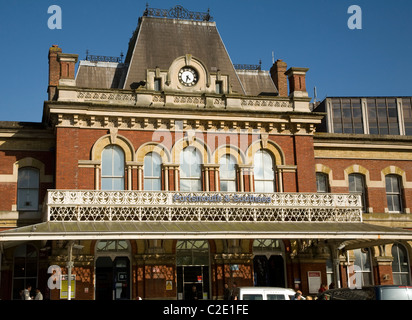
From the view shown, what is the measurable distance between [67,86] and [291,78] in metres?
10.6

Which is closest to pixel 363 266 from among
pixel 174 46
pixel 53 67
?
pixel 174 46

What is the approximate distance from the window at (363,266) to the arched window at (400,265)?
1.23m

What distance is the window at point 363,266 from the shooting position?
26.8m

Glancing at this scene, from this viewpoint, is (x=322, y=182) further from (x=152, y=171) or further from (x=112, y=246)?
(x=112, y=246)

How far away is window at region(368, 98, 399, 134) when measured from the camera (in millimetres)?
51500

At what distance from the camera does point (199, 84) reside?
25438 millimetres

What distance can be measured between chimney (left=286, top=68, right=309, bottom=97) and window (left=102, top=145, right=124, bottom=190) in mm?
8767

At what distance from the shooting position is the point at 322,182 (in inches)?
1091

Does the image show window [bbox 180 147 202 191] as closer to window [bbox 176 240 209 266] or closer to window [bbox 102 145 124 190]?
window [bbox 176 240 209 266]

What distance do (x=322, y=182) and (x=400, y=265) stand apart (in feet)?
18.1

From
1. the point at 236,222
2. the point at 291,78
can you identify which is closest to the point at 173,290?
the point at 236,222

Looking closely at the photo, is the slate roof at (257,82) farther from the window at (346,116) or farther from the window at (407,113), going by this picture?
the window at (407,113)

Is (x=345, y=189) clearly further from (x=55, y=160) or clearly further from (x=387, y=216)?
(x=55, y=160)

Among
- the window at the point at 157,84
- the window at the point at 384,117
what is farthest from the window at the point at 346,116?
the window at the point at 157,84
